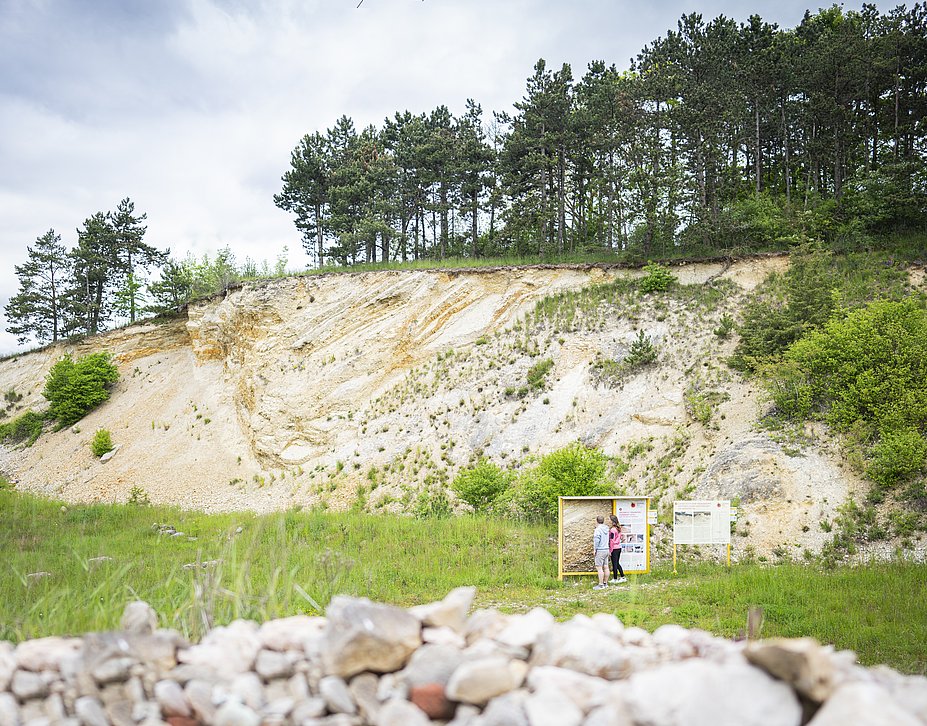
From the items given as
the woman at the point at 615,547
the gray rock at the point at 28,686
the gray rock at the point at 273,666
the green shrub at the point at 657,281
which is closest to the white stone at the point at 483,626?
the gray rock at the point at 273,666

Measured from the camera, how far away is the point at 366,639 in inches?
118

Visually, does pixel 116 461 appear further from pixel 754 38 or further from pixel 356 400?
pixel 754 38

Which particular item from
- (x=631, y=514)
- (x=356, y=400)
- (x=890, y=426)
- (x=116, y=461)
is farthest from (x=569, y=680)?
(x=116, y=461)

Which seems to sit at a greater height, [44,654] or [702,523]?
[44,654]

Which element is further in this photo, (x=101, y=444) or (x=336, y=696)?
(x=101, y=444)

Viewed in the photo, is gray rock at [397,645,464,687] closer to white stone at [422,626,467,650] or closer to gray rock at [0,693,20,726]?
white stone at [422,626,467,650]

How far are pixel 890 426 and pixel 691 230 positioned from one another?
48.6 feet

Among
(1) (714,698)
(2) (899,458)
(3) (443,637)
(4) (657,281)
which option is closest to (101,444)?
(4) (657,281)

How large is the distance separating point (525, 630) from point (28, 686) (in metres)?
2.58

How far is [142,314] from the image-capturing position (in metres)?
48.1

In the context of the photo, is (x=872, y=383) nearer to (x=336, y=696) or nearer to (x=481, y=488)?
(x=481, y=488)

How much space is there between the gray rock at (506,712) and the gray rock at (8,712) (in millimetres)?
2377

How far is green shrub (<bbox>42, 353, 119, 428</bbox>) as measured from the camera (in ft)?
117

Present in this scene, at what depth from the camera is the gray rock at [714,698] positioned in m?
2.39
